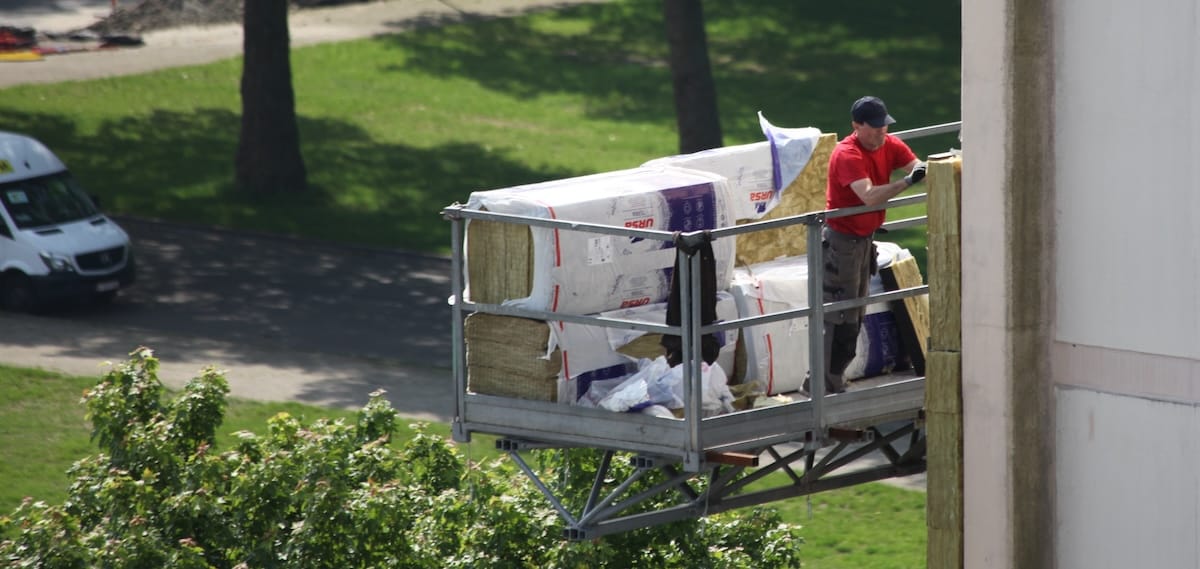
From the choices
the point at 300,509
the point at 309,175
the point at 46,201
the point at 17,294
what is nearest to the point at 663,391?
the point at 300,509

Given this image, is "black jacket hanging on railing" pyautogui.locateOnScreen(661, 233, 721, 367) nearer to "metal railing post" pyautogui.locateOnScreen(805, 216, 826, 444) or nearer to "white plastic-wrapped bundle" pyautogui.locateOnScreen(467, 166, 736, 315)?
"white plastic-wrapped bundle" pyautogui.locateOnScreen(467, 166, 736, 315)

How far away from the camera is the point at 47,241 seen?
2467 cm

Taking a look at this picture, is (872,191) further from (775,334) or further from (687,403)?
(687,403)

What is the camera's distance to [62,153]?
3291cm

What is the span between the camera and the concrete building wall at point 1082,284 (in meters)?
8.34

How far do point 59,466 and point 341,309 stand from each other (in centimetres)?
636

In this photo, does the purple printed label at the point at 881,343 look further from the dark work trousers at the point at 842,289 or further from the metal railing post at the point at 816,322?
the metal railing post at the point at 816,322

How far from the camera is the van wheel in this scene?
24.8 m

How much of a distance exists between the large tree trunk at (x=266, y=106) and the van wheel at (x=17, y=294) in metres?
7.25

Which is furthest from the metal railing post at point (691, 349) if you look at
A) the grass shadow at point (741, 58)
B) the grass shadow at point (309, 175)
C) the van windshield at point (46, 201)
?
the grass shadow at point (741, 58)

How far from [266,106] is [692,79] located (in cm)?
758

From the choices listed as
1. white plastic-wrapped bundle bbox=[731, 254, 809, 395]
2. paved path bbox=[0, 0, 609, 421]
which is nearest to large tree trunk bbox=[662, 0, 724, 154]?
paved path bbox=[0, 0, 609, 421]

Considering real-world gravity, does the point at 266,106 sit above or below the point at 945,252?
above

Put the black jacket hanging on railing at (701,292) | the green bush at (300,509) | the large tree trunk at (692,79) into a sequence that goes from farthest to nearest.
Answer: the large tree trunk at (692,79) → the green bush at (300,509) → the black jacket hanging on railing at (701,292)
